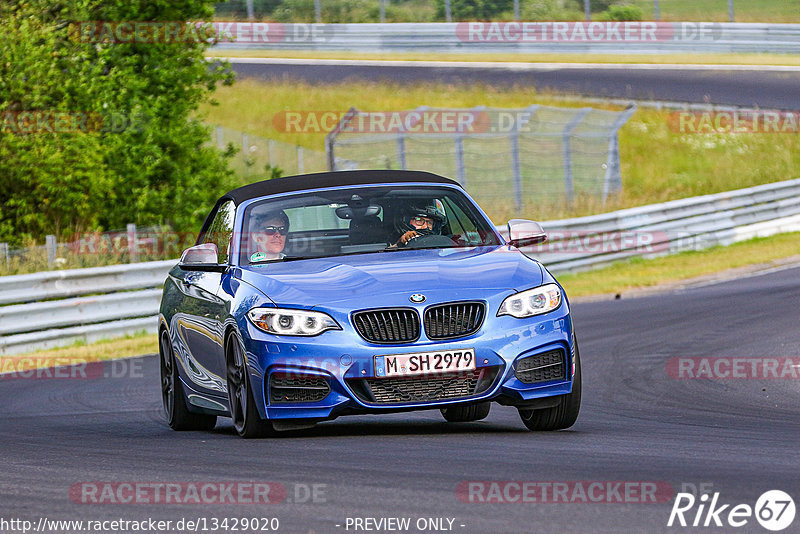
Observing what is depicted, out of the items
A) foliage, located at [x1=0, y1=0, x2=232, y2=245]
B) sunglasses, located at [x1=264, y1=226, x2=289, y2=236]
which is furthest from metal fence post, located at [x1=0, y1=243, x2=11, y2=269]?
sunglasses, located at [x1=264, y1=226, x2=289, y2=236]

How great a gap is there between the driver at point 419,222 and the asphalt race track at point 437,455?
1.21 m

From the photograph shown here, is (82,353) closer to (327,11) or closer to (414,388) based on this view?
(414,388)

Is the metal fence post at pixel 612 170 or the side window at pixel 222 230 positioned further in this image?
the metal fence post at pixel 612 170

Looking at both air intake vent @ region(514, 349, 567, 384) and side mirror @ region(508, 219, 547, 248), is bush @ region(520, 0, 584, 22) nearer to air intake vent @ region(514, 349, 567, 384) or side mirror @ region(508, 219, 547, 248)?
side mirror @ region(508, 219, 547, 248)

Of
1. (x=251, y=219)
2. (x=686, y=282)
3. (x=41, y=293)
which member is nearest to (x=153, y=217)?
(x=41, y=293)

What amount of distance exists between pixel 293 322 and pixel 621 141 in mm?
30005

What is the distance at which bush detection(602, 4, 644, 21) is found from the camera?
139ft

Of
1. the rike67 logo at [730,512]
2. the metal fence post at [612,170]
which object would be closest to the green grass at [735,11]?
the metal fence post at [612,170]

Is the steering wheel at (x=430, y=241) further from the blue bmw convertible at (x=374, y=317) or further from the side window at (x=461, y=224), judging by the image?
the side window at (x=461, y=224)

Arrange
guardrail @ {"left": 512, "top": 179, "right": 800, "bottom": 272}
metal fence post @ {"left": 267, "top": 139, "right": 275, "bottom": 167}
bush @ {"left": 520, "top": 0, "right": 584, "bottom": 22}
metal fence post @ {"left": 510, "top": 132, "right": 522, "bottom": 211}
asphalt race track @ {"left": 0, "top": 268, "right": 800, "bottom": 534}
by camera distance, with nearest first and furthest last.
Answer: asphalt race track @ {"left": 0, "top": 268, "right": 800, "bottom": 534}, guardrail @ {"left": 512, "top": 179, "right": 800, "bottom": 272}, metal fence post @ {"left": 510, "top": 132, "right": 522, "bottom": 211}, metal fence post @ {"left": 267, "top": 139, "right": 275, "bottom": 167}, bush @ {"left": 520, "top": 0, "right": 584, "bottom": 22}

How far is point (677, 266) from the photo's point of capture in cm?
2430

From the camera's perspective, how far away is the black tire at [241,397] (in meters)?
7.93

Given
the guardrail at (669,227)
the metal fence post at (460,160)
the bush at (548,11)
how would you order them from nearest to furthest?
the guardrail at (669,227), the metal fence post at (460,160), the bush at (548,11)

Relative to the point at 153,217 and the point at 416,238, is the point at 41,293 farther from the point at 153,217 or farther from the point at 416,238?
the point at 416,238
